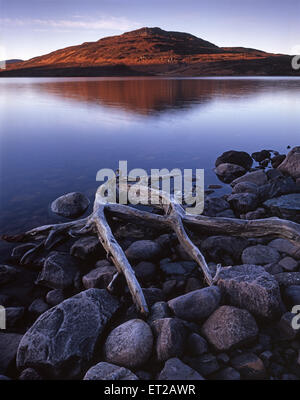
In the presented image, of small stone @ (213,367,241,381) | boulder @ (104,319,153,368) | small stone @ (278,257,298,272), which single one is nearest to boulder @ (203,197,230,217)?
small stone @ (278,257,298,272)

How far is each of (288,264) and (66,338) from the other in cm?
300

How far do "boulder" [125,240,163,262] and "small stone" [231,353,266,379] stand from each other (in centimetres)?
208

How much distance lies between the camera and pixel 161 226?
492 cm

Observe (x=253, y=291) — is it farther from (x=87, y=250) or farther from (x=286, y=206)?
(x=286, y=206)

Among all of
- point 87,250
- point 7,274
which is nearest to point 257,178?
point 87,250

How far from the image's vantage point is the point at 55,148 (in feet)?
40.1

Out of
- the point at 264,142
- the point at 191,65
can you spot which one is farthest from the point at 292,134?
the point at 191,65

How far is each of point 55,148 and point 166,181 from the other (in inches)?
242

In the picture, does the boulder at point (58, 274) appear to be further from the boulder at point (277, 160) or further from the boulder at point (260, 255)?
the boulder at point (277, 160)

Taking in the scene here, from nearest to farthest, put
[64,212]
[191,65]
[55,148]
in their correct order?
[64,212] → [55,148] → [191,65]

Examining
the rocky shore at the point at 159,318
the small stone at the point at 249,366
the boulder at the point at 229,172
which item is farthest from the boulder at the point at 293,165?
the small stone at the point at 249,366

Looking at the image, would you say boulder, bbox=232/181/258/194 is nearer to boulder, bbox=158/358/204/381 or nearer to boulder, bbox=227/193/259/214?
boulder, bbox=227/193/259/214
